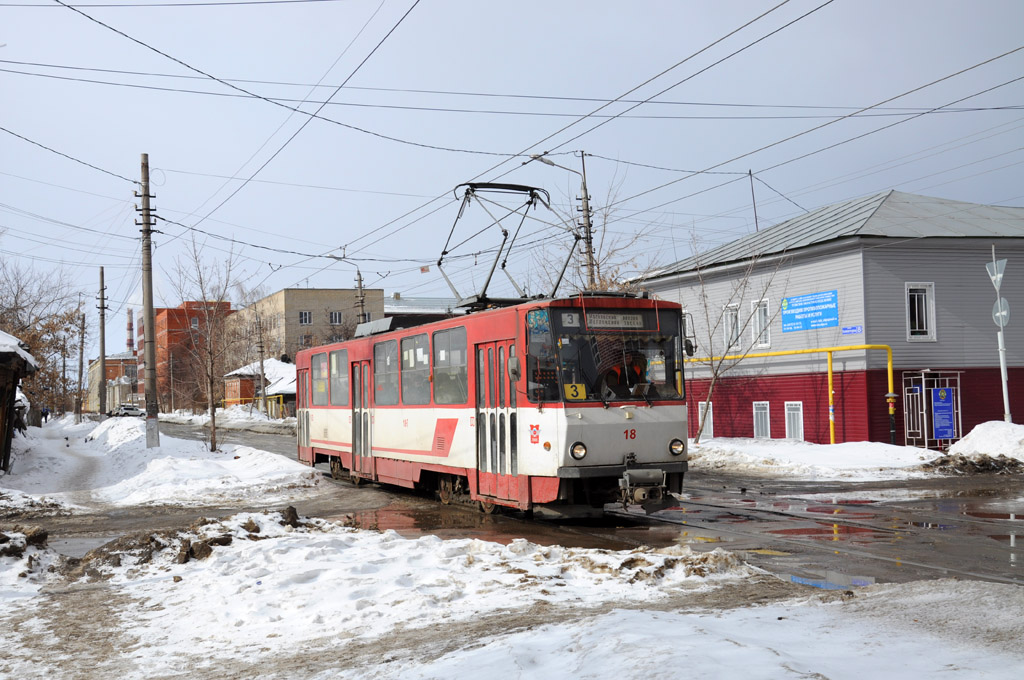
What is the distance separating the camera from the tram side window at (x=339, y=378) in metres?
19.5

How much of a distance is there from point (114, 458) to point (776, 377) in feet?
63.5

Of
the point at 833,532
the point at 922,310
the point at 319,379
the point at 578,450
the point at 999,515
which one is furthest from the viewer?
the point at 922,310

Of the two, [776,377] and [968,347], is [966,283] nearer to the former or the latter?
[968,347]

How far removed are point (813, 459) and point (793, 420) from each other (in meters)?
5.27

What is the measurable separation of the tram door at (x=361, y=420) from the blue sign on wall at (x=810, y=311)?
48.6 feet

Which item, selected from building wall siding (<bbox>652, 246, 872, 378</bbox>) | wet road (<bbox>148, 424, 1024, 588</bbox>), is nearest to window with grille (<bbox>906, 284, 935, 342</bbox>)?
building wall siding (<bbox>652, 246, 872, 378</bbox>)

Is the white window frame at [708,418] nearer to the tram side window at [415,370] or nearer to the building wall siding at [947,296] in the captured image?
the building wall siding at [947,296]

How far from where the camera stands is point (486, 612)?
720 centimetres

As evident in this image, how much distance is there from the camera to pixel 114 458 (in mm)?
25531

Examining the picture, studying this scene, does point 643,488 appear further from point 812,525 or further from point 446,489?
point 446,489

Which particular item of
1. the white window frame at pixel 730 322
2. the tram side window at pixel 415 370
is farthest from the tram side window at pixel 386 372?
the white window frame at pixel 730 322

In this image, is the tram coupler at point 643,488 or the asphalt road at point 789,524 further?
the tram coupler at point 643,488

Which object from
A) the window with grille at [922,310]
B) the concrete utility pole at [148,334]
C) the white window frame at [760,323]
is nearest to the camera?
the concrete utility pole at [148,334]

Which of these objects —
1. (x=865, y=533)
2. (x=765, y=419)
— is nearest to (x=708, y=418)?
(x=765, y=419)
